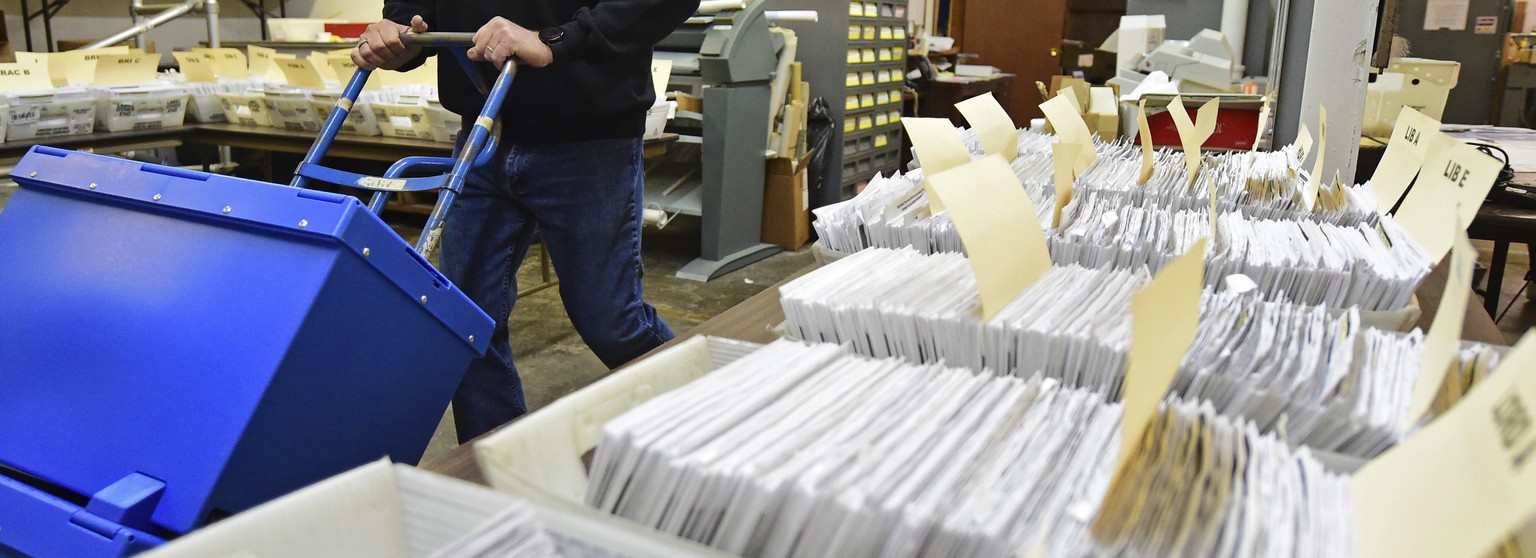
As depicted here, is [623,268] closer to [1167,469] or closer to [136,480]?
[136,480]

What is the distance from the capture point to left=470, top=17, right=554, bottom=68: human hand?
5.23 ft

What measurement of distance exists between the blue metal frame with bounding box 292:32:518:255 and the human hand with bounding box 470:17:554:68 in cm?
3

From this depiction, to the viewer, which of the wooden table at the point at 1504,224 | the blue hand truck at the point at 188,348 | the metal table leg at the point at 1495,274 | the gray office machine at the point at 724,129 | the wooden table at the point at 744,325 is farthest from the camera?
the gray office machine at the point at 724,129

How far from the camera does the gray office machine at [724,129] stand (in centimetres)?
405

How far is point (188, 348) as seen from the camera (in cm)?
98

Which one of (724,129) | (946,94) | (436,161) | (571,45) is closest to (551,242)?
(436,161)

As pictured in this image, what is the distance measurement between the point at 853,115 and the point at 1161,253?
4208 millimetres

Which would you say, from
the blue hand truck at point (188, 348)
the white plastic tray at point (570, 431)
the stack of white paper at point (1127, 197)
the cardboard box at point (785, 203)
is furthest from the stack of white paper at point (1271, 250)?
the cardboard box at point (785, 203)

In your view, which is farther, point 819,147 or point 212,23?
point 212,23

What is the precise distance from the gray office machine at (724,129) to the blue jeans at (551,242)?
212cm

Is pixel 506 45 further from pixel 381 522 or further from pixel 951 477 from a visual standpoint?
pixel 951 477

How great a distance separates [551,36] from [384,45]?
0.32 meters

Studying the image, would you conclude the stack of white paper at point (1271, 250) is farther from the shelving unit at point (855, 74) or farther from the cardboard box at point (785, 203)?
the shelving unit at point (855, 74)

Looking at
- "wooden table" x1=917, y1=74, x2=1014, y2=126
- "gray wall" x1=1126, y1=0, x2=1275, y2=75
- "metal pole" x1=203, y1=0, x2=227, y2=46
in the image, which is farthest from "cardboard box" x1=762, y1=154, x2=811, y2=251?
"metal pole" x1=203, y1=0, x2=227, y2=46
